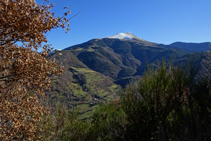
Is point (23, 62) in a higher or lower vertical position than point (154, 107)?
higher

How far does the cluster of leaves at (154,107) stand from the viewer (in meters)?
4.59

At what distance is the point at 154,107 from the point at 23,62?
13.2 feet

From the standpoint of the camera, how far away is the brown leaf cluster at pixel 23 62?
4211 millimetres

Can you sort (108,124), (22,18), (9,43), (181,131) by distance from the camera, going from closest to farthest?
(181,131) < (22,18) < (9,43) < (108,124)

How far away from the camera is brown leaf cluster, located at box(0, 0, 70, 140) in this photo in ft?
13.8

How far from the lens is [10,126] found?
16.6 ft

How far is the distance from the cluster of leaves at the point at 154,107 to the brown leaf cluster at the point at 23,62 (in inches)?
51.8

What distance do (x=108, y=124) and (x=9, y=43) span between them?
151 inches

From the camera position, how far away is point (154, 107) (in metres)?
4.88

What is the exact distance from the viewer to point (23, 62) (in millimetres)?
4531

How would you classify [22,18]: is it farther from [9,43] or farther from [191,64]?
[191,64]

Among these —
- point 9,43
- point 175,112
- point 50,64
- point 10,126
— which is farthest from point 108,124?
point 9,43

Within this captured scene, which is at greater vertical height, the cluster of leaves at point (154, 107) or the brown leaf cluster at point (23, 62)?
the brown leaf cluster at point (23, 62)

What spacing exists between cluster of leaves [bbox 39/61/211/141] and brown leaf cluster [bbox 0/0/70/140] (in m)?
1.31
